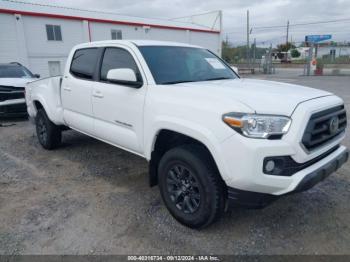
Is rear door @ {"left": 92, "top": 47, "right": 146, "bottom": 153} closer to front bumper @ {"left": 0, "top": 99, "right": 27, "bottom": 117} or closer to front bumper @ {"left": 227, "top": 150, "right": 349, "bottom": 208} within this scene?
front bumper @ {"left": 227, "top": 150, "right": 349, "bottom": 208}

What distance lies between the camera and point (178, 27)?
28.8 m

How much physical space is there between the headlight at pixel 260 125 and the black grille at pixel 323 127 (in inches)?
9.4

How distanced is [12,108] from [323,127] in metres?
8.19

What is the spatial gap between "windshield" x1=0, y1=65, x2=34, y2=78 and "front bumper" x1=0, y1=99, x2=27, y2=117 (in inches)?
56.4

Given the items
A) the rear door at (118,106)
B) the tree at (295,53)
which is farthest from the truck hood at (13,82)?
the tree at (295,53)

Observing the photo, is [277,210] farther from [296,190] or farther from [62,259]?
[62,259]

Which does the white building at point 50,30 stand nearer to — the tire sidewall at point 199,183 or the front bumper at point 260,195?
the tire sidewall at point 199,183

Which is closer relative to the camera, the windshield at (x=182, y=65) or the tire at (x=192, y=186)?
the tire at (x=192, y=186)

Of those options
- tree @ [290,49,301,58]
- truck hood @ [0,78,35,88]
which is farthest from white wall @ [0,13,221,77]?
tree @ [290,49,301,58]

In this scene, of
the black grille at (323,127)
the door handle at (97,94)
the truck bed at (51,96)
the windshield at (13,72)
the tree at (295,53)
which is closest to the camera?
the black grille at (323,127)

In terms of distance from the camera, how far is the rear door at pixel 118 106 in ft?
10.9

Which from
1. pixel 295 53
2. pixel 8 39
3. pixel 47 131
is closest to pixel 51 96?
pixel 47 131

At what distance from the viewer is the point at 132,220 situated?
317cm

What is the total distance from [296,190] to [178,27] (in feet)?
93.4
